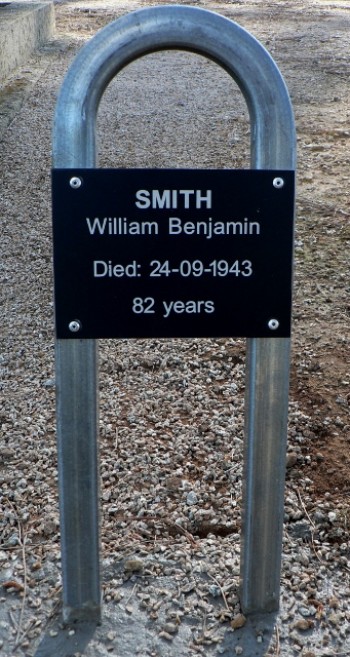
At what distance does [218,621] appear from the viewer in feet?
7.79

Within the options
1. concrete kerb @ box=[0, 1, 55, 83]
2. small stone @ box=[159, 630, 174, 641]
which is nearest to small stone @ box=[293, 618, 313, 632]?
small stone @ box=[159, 630, 174, 641]

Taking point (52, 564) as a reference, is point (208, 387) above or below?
above

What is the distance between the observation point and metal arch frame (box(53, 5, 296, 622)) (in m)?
1.92

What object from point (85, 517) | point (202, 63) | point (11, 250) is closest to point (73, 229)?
point (85, 517)

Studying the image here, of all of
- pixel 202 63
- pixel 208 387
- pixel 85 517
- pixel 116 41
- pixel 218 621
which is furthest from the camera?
pixel 202 63

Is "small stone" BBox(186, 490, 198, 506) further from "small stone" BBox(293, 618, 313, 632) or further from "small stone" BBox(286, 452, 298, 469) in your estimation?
"small stone" BBox(293, 618, 313, 632)

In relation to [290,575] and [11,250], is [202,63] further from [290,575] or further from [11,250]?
[290,575]

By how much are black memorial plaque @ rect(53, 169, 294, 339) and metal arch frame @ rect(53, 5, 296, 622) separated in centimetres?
6

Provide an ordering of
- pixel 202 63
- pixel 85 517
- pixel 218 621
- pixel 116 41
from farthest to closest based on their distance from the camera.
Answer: pixel 202 63, pixel 218 621, pixel 85 517, pixel 116 41

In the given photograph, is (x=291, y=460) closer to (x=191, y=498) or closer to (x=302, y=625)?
(x=191, y=498)

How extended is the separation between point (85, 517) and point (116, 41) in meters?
1.16

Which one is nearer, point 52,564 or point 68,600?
point 68,600

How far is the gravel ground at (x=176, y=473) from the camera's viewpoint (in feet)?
7.77

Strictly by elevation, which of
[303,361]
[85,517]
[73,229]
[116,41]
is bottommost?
[85,517]
